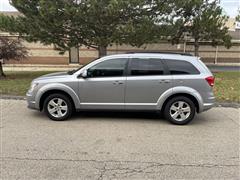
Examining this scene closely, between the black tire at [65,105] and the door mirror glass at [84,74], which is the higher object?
the door mirror glass at [84,74]

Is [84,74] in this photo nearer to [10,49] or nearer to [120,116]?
[120,116]

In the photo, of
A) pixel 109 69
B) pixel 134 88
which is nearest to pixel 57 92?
pixel 109 69

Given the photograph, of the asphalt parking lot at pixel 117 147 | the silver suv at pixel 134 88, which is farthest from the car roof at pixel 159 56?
the asphalt parking lot at pixel 117 147

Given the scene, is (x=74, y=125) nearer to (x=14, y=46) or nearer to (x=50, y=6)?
(x=50, y=6)

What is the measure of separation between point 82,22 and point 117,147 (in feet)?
27.7

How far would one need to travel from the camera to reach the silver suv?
595cm

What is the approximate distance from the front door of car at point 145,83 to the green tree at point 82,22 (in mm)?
5354

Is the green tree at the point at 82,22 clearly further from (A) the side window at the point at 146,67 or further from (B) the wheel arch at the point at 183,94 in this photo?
(B) the wheel arch at the point at 183,94

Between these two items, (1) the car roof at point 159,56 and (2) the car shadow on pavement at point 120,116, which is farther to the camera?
(2) the car shadow on pavement at point 120,116

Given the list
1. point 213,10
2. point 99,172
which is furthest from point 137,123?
point 213,10

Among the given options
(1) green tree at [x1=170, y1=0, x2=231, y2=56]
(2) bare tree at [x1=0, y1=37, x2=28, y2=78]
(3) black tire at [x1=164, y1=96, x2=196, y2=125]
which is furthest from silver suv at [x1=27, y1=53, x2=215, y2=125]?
(1) green tree at [x1=170, y1=0, x2=231, y2=56]

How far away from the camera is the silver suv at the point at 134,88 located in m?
5.95

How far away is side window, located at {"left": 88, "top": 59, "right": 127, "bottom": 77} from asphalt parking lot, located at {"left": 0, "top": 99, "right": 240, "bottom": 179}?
44.1 inches

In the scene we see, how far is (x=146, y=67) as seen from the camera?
6074 millimetres
